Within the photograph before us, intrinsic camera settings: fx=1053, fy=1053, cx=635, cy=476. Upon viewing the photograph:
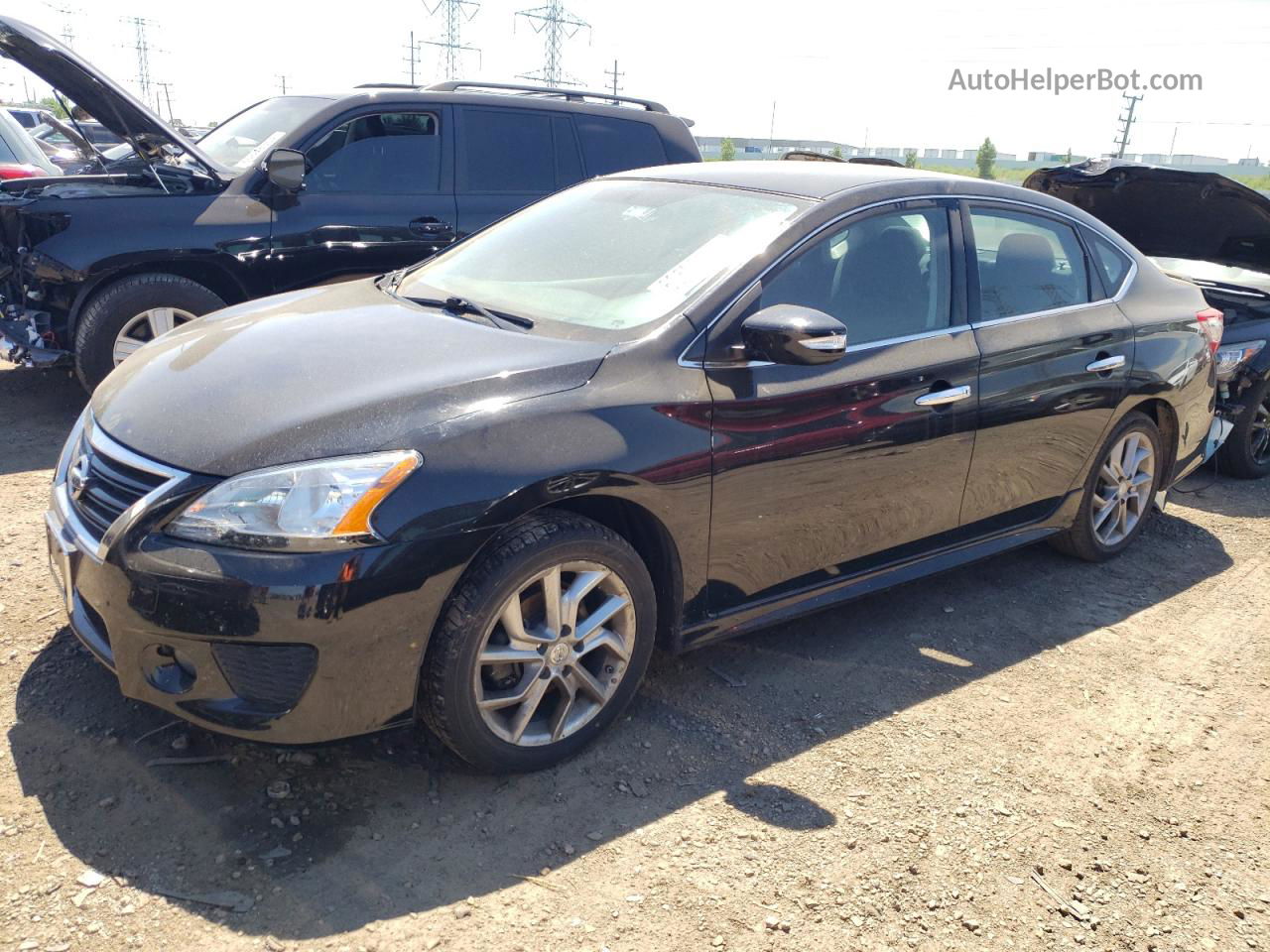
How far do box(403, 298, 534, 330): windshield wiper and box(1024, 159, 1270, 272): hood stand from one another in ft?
14.2

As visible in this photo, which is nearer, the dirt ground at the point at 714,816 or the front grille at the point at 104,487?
the dirt ground at the point at 714,816

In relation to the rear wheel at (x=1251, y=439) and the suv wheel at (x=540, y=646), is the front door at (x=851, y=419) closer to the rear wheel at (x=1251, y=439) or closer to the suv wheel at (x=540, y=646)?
the suv wheel at (x=540, y=646)

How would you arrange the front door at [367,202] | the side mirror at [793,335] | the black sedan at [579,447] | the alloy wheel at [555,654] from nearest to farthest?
the black sedan at [579,447]
the alloy wheel at [555,654]
the side mirror at [793,335]
the front door at [367,202]

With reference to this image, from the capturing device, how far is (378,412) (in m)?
2.76

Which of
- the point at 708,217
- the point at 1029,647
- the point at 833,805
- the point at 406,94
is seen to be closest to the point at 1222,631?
the point at 1029,647

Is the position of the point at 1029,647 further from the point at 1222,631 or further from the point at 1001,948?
the point at 1001,948

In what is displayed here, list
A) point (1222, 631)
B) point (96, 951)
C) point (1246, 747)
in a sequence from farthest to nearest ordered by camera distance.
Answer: point (1222, 631)
point (1246, 747)
point (96, 951)

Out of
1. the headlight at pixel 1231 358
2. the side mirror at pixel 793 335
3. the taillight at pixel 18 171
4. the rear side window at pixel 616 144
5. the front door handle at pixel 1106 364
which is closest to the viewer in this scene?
the side mirror at pixel 793 335

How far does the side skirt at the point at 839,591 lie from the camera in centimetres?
339

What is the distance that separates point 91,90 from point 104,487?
3.81 m

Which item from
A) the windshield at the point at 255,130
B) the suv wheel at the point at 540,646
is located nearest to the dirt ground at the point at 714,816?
the suv wheel at the point at 540,646

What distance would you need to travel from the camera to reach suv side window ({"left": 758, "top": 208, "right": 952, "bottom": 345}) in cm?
349

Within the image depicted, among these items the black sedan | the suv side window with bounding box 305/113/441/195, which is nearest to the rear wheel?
the black sedan

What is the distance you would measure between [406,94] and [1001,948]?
18.6ft
